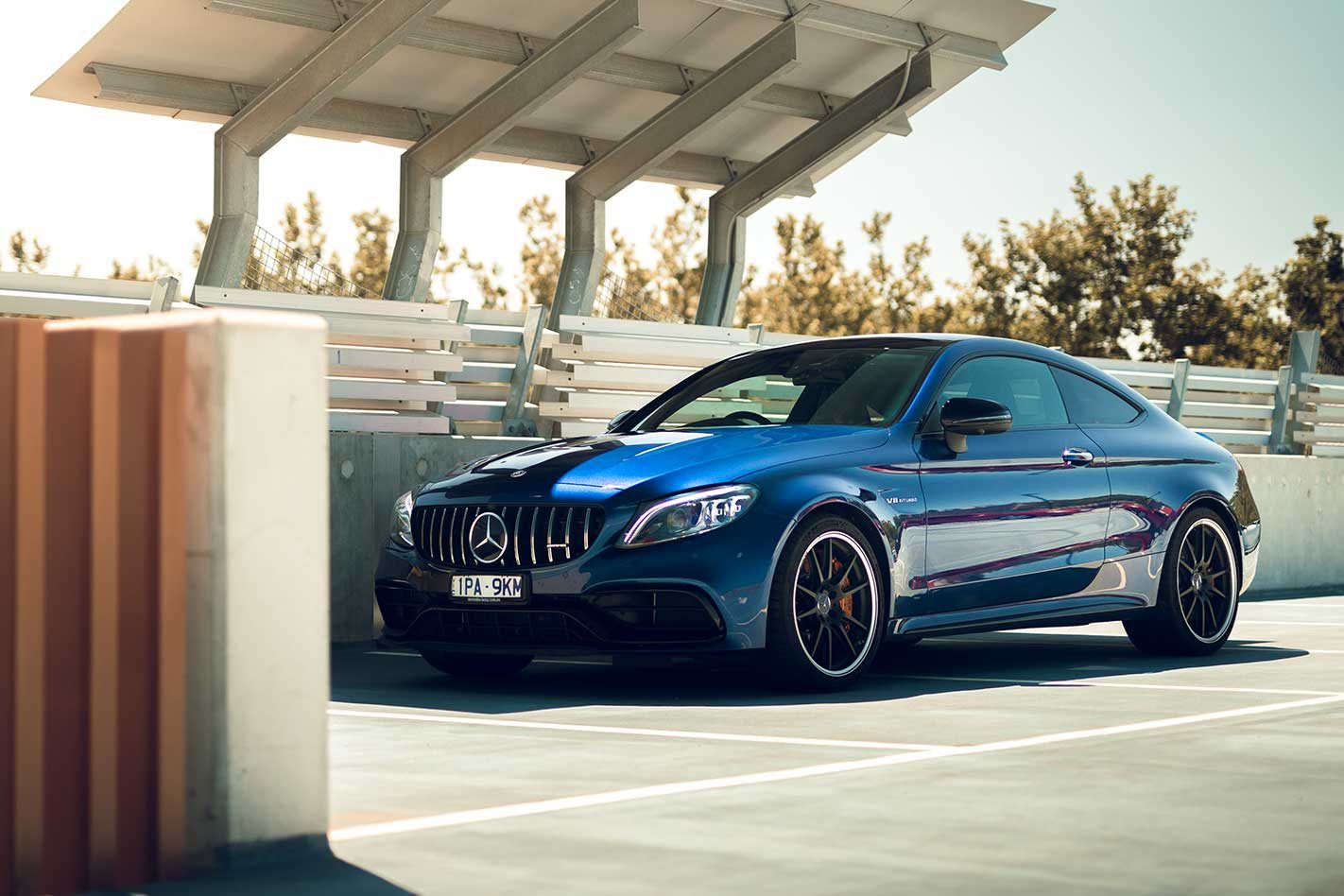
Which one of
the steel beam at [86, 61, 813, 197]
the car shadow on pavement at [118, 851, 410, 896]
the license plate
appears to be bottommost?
the car shadow on pavement at [118, 851, 410, 896]

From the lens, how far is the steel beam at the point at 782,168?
22391 mm

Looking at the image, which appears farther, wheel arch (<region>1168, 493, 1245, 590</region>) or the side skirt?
wheel arch (<region>1168, 493, 1245, 590</region>)

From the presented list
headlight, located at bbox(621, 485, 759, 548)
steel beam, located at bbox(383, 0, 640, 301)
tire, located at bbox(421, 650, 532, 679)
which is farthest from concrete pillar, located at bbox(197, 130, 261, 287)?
headlight, located at bbox(621, 485, 759, 548)

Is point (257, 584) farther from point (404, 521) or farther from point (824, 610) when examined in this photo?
point (404, 521)

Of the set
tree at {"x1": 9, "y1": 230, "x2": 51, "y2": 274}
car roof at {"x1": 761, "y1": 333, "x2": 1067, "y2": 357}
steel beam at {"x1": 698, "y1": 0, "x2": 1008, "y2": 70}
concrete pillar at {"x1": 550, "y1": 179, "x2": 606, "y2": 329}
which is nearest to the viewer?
car roof at {"x1": 761, "y1": 333, "x2": 1067, "y2": 357}

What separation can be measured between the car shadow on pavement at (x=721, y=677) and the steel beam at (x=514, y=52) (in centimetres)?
852

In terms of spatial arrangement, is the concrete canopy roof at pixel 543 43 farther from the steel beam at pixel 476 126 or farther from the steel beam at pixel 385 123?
the steel beam at pixel 476 126

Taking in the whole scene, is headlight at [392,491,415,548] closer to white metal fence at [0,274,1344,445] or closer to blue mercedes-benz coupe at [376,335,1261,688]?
blue mercedes-benz coupe at [376,335,1261,688]

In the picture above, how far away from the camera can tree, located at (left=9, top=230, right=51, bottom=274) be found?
72.3 metres

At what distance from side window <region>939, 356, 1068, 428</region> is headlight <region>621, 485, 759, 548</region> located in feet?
5.33

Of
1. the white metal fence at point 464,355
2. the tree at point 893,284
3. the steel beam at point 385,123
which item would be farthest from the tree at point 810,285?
the white metal fence at point 464,355

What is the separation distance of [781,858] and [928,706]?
3.33 metres

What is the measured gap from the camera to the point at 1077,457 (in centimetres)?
975

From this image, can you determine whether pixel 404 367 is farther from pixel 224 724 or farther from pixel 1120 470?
pixel 224 724
